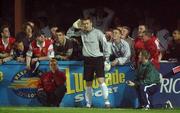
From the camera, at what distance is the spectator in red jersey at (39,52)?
16.6m

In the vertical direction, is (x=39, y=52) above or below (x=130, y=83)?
above

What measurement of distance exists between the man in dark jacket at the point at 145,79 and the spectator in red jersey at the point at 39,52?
206cm

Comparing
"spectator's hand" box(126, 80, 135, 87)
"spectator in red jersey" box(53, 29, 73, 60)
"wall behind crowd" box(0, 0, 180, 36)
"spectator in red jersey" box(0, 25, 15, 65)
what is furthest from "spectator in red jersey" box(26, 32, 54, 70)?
"wall behind crowd" box(0, 0, 180, 36)

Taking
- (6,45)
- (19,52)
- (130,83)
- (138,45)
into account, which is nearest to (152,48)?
(138,45)

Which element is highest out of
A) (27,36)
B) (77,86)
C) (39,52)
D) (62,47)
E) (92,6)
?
(92,6)

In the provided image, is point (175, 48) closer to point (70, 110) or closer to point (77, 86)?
point (77, 86)

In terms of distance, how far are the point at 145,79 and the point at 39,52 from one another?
250 centimetres

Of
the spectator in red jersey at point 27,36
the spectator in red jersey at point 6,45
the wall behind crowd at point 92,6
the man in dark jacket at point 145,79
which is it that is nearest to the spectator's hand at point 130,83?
the man in dark jacket at point 145,79

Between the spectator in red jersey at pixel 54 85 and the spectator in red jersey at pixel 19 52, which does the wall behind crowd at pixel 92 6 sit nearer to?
the spectator in red jersey at pixel 19 52

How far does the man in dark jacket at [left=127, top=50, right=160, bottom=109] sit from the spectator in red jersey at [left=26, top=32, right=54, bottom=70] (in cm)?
206

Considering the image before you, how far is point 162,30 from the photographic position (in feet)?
60.3

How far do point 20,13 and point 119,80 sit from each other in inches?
179

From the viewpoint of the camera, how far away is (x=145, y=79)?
16.1 m

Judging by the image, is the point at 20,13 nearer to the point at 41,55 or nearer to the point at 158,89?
the point at 41,55
